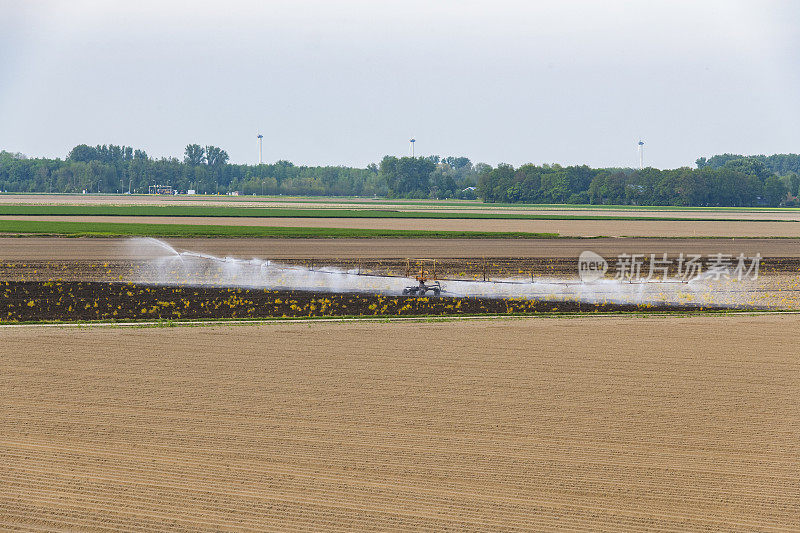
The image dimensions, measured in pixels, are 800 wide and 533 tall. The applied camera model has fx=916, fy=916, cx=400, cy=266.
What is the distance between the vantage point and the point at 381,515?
10672mm

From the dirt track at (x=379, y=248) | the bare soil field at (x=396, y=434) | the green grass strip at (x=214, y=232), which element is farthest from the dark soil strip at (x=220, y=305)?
the green grass strip at (x=214, y=232)

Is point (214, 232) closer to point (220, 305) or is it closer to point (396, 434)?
point (220, 305)

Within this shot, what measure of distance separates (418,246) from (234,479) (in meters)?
44.1

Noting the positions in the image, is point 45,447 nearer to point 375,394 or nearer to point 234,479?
point 234,479

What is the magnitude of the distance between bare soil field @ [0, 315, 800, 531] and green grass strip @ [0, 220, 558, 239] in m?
40.3

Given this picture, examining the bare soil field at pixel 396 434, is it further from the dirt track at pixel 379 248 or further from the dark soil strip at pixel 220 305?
the dirt track at pixel 379 248

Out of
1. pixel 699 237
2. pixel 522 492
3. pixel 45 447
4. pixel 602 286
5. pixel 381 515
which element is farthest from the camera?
pixel 699 237

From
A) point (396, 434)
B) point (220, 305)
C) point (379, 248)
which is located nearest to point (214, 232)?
point (379, 248)

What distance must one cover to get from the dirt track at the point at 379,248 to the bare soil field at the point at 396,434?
2583 cm

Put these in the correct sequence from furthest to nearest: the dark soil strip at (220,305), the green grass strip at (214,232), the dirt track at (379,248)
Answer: the green grass strip at (214,232) → the dirt track at (379,248) → the dark soil strip at (220,305)

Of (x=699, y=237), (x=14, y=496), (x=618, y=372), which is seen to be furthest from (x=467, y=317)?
(x=699, y=237)

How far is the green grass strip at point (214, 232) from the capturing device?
203 ft

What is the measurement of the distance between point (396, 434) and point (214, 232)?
52.8m

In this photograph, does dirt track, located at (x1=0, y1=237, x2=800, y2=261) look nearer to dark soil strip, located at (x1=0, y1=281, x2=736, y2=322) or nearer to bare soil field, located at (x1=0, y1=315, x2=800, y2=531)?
dark soil strip, located at (x1=0, y1=281, x2=736, y2=322)
